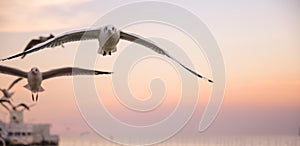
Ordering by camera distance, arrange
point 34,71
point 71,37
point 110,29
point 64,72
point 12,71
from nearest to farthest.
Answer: point 110,29, point 71,37, point 34,71, point 64,72, point 12,71

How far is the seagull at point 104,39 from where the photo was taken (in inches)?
217

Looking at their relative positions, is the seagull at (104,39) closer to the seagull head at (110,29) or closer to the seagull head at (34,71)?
the seagull head at (110,29)

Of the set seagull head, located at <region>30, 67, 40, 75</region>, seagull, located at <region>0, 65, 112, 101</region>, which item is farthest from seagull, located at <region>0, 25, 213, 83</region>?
seagull head, located at <region>30, 67, 40, 75</region>

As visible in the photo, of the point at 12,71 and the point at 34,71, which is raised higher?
the point at 12,71

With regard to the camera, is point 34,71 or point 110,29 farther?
point 34,71

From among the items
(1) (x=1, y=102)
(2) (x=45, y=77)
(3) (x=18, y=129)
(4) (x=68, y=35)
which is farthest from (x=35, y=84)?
(3) (x=18, y=129)

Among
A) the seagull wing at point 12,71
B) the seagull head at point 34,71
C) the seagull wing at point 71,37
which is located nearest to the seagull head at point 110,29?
the seagull wing at point 71,37

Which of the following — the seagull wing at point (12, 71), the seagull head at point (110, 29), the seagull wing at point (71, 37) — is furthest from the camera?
the seagull wing at point (12, 71)

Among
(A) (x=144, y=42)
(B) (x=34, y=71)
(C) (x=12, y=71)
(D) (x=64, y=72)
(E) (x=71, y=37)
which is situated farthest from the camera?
(C) (x=12, y=71)

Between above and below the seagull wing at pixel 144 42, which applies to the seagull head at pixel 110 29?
below

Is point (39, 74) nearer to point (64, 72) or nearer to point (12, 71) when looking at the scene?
point (64, 72)

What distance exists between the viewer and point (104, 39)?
5.52 m

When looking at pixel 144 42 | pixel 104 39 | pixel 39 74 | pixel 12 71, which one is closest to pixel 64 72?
pixel 39 74

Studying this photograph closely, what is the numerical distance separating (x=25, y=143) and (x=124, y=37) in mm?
10550
